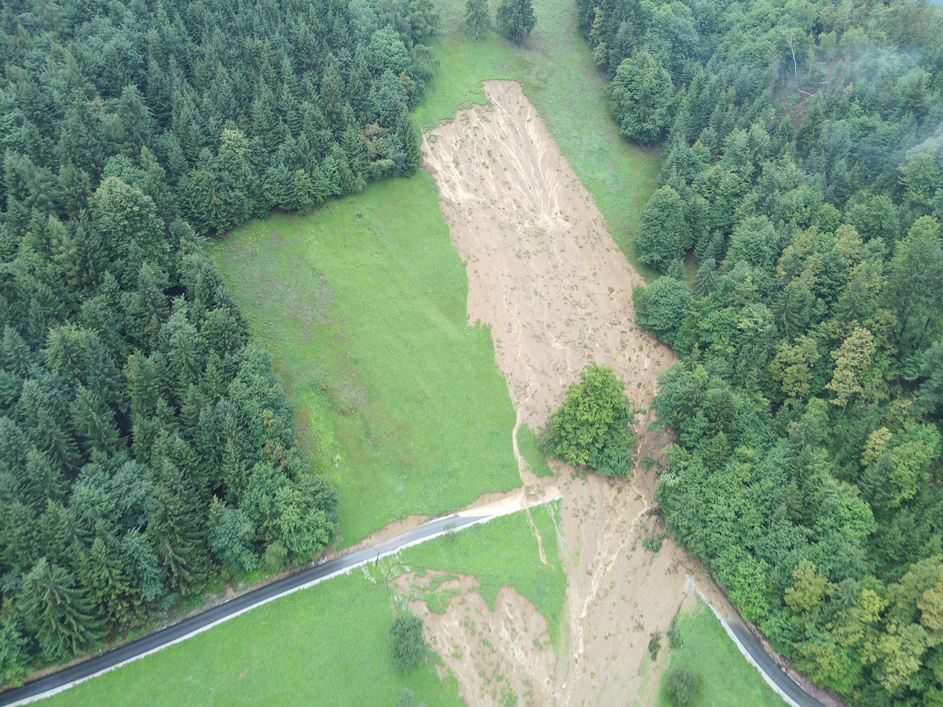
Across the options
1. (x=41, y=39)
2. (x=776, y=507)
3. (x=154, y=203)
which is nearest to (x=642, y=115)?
(x=776, y=507)

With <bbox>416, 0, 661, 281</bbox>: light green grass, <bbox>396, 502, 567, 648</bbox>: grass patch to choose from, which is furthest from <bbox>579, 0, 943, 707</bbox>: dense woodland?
<bbox>396, 502, 567, 648</bbox>: grass patch

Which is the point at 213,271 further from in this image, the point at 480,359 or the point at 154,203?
the point at 480,359

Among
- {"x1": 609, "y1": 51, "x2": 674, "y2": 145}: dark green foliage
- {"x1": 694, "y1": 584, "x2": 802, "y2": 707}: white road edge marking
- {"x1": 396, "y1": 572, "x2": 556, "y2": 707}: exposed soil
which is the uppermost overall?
{"x1": 609, "y1": 51, "x2": 674, "y2": 145}: dark green foliage

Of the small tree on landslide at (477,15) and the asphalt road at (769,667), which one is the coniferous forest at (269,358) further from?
the small tree on landslide at (477,15)

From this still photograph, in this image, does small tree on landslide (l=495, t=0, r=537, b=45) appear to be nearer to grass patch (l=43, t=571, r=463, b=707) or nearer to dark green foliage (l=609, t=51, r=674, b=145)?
dark green foliage (l=609, t=51, r=674, b=145)

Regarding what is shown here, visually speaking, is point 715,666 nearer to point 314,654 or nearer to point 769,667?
point 769,667

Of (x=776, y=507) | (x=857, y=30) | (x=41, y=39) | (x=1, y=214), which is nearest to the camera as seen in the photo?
(x=776, y=507)
